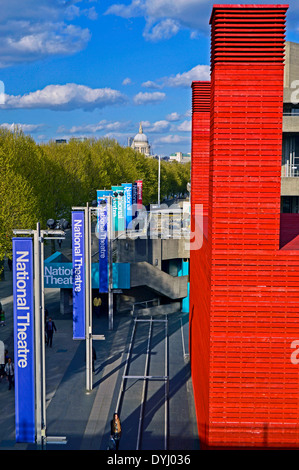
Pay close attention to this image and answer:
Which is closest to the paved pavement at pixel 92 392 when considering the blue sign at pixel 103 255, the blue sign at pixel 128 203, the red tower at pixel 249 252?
the blue sign at pixel 103 255

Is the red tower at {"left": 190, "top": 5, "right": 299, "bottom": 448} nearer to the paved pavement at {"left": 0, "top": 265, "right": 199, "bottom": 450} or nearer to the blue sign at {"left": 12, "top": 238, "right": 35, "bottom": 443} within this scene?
the blue sign at {"left": 12, "top": 238, "right": 35, "bottom": 443}

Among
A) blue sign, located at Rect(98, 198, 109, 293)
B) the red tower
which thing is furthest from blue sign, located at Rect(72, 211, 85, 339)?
the red tower

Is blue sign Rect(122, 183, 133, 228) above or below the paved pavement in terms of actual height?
above

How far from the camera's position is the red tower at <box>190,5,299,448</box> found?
10.1 m

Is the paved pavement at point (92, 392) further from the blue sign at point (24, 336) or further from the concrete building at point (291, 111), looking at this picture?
the concrete building at point (291, 111)

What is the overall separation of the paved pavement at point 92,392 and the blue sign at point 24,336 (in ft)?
7.61

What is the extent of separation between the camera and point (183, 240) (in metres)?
35.0

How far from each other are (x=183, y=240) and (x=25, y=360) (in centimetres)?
2364

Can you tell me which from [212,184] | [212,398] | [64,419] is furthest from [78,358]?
[212,184]

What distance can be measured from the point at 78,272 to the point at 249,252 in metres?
9.87

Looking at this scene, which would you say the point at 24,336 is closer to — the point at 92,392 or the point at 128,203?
the point at 92,392

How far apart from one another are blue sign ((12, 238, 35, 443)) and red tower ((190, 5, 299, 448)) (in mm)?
4313

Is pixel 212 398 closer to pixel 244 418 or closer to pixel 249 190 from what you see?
pixel 244 418

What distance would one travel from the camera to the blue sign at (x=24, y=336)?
38.4ft
